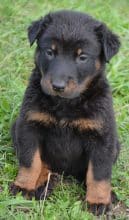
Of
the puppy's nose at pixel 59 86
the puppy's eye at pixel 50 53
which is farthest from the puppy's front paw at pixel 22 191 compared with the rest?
the puppy's eye at pixel 50 53

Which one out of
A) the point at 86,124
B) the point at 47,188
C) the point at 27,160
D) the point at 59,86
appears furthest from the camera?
the point at 47,188

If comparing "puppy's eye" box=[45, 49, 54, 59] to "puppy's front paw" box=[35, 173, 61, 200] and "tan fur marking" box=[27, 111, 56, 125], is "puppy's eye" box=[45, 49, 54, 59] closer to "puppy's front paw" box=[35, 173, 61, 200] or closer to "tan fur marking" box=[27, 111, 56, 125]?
"tan fur marking" box=[27, 111, 56, 125]

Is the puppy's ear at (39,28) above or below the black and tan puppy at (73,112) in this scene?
above

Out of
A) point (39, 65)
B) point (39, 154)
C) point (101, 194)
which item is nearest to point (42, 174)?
point (39, 154)

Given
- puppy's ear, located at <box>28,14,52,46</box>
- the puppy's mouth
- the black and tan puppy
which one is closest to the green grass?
the black and tan puppy

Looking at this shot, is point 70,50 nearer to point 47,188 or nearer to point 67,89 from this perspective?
point 67,89

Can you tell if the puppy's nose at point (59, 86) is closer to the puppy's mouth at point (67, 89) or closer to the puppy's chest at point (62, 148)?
the puppy's mouth at point (67, 89)

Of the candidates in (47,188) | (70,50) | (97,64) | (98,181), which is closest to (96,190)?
(98,181)
